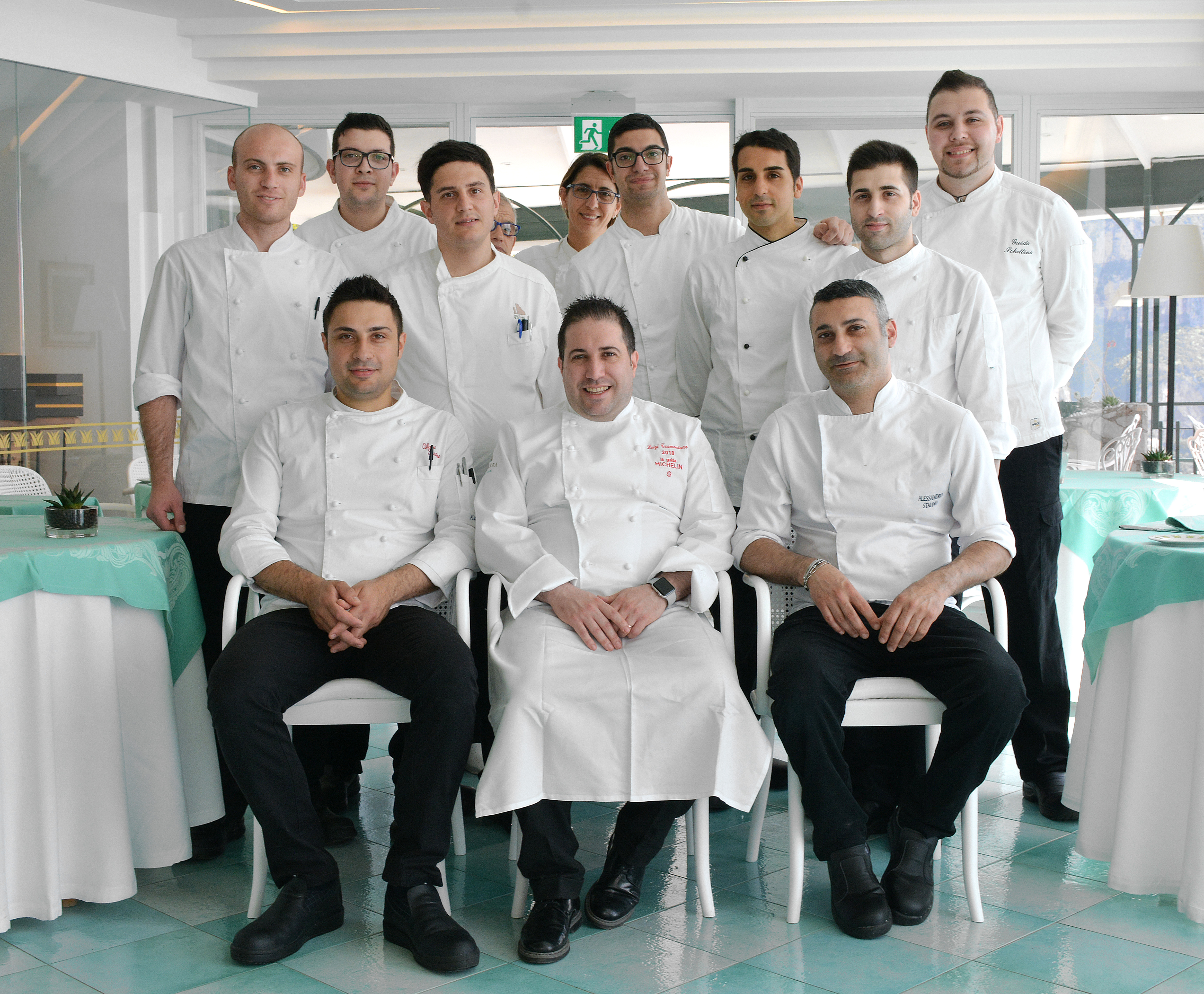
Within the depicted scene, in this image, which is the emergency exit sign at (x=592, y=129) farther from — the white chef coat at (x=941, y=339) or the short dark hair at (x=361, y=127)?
the white chef coat at (x=941, y=339)

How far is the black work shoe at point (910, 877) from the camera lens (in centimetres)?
253

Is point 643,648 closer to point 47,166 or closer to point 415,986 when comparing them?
point 415,986

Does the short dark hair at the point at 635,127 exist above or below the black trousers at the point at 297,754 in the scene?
above

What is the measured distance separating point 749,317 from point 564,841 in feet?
5.05

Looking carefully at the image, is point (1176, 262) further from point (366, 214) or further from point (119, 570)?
point (119, 570)

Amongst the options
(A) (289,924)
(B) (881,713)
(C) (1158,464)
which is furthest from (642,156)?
(C) (1158,464)

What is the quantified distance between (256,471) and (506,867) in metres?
1.18

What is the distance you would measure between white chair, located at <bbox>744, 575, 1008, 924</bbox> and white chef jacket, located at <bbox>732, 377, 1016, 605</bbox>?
7.4 inches

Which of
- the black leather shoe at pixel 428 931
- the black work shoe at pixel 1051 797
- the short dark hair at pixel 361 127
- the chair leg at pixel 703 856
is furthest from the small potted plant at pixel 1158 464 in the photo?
the black leather shoe at pixel 428 931

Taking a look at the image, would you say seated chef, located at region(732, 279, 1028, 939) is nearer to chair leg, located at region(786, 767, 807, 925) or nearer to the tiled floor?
chair leg, located at region(786, 767, 807, 925)

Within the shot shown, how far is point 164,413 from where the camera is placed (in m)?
3.14

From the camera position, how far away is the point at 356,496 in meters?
2.84

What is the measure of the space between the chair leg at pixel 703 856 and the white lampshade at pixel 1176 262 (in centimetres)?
448

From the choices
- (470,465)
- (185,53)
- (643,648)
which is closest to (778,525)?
(643,648)
